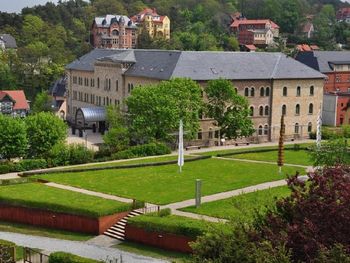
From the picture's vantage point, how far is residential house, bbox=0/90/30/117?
89125 millimetres

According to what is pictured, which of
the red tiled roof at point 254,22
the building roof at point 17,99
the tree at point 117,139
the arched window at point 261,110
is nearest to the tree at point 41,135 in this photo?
the tree at point 117,139

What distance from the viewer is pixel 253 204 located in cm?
2464

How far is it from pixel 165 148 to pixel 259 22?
115 metres

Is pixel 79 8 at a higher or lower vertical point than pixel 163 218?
higher

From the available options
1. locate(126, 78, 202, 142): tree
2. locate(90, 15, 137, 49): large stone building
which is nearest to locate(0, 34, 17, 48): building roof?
locate(90, 15, 137, 49): large stone building

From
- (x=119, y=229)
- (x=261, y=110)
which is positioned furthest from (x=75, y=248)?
(x=261, y=110)

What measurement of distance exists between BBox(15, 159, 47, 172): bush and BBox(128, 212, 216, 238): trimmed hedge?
18351 mm

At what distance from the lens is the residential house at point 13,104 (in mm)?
89125

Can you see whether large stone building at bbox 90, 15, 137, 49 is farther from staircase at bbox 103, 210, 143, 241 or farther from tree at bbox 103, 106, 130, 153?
staircase at bbox 103, 210, 143, 241

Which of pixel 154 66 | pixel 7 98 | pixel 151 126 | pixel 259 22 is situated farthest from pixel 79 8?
pixel 151 126

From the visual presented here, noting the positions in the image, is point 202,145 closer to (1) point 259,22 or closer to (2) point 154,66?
(2) point 154,66

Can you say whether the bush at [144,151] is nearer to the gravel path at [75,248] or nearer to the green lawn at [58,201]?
the green lawn at [58,201]

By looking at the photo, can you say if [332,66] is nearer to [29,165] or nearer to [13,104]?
[13,104]

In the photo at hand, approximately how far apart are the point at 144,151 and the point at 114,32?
314 feet
